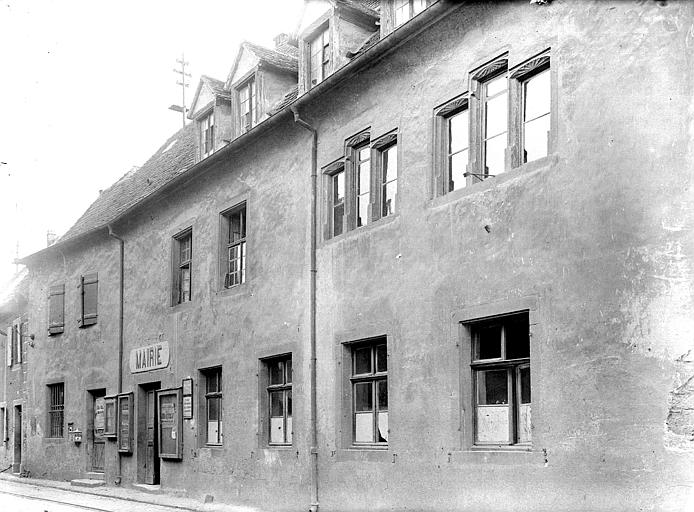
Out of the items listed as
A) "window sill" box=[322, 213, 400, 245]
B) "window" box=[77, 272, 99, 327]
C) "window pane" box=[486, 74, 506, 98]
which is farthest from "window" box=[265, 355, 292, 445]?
"window" box=[77, 272, 99, 327]

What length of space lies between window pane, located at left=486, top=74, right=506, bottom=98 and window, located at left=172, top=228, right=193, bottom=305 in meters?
9.24

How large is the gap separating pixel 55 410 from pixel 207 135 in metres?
9.90

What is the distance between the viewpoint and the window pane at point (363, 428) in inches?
507

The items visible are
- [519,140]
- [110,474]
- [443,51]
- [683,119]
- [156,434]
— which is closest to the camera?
[683,119]

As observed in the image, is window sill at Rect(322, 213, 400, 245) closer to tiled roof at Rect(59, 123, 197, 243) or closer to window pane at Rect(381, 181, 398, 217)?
window pane at Rect(381, 181, 398, 217)

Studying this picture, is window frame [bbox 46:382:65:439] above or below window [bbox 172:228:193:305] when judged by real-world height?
below

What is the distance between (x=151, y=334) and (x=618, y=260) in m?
12.8

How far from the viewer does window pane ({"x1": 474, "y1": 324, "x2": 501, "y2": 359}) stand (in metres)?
10.8

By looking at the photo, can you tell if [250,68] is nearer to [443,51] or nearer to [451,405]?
[443,51]

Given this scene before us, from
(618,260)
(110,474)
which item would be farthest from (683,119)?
(110,474)

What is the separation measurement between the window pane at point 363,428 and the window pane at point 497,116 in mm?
4194

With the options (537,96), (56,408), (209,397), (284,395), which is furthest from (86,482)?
(537,96)

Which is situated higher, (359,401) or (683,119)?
(683,119)

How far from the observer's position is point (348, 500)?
42.4 ft
